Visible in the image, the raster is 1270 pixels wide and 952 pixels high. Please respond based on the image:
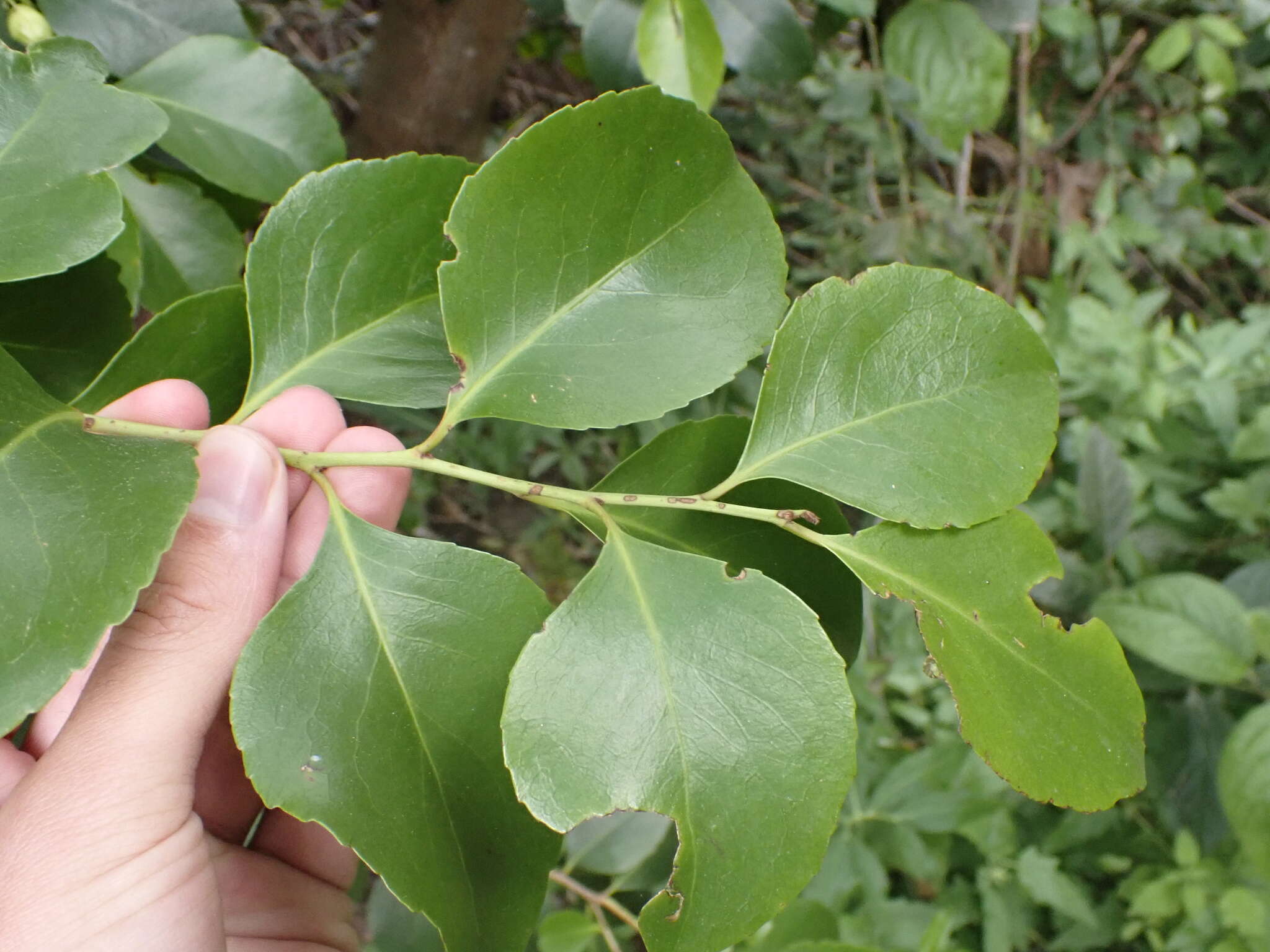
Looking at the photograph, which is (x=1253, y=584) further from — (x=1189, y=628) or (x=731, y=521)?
(x=731, y=521)

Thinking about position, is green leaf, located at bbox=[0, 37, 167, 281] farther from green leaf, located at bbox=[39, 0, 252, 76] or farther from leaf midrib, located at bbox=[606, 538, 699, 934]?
leaf midrib, located at bbox=[606, 538, 699, 934]

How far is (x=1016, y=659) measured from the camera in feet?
2.12

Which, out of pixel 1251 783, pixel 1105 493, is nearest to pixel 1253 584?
pixel 1105 493

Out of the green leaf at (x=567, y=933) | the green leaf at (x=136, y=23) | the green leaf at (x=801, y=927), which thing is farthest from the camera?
the green leaf at (x=567, y=933)

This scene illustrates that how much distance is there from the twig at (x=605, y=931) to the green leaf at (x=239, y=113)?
112 centimetres

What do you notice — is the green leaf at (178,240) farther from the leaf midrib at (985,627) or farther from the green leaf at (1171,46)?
the green leaf at (1171,46)

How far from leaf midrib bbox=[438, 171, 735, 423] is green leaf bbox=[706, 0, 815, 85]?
2.07 feet

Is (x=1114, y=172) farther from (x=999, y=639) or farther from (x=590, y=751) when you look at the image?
(x=590, y=751)

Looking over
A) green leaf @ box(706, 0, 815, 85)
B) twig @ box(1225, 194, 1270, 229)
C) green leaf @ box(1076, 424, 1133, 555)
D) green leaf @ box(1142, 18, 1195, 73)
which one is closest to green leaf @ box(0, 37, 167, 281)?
green leaf @ box(706, 0, 815, 85)

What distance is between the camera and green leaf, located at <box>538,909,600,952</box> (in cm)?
132

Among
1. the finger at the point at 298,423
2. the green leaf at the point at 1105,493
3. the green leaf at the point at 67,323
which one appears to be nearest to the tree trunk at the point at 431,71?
the finger at the point at 298,423

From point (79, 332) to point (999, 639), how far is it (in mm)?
847

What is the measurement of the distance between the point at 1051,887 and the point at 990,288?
163 centimetres

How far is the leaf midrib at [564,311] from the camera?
688 mm
